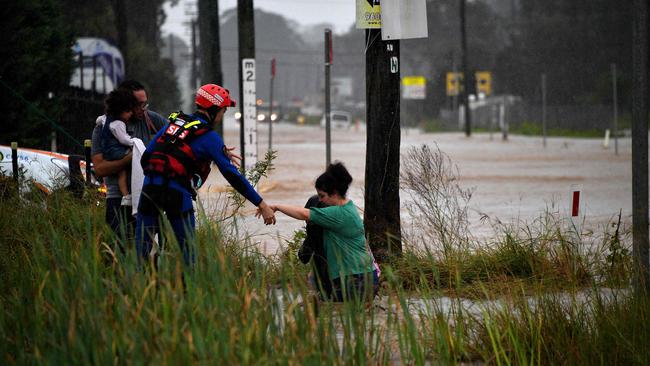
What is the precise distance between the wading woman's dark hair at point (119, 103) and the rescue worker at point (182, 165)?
3.43 ft

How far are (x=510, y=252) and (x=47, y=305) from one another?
455 centimetres

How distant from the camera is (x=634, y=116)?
8180mm

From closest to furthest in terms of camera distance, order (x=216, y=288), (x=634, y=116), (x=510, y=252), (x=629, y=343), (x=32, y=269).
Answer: (x=216, y=288), (x=629, y=343), (x=32, y=269), (x=634, y=116), (x=510, y=252)

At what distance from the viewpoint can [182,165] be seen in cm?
711

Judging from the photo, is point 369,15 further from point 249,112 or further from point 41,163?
point 249,112

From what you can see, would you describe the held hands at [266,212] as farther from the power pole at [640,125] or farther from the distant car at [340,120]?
the distant car at [340,120]

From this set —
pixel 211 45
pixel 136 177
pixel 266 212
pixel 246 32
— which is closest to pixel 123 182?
pixel 136 177

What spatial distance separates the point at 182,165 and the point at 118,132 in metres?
1.19

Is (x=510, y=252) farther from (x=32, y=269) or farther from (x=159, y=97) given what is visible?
(x=159, y=97)

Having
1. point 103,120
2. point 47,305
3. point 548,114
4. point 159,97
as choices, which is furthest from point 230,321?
point 548,114

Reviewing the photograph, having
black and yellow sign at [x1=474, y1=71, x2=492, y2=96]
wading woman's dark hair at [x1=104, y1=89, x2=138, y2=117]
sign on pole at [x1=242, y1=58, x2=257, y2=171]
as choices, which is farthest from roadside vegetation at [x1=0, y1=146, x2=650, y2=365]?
black and yellow sign at [x1=474, y1=71, x2=492, y2=96]

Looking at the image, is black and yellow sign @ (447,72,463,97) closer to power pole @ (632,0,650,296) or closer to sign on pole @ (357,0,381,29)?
sign on pole @ (357,0,381,29)

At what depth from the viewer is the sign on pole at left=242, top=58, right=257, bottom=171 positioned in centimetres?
2002

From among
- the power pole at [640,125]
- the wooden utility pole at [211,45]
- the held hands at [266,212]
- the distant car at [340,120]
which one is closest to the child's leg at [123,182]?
the held hands at [266,212]
